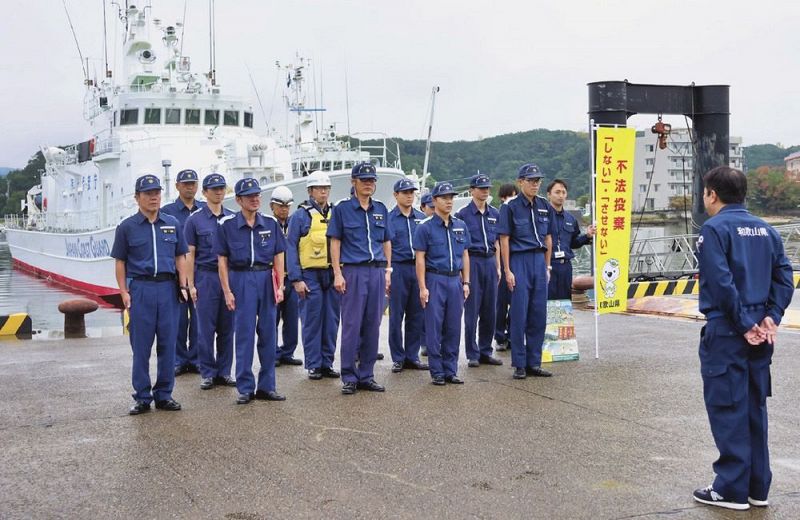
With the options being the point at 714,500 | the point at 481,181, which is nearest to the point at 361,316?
the point at 481,181

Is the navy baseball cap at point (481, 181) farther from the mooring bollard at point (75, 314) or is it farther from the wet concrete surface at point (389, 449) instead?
the mooring bollard at point (75, 314)

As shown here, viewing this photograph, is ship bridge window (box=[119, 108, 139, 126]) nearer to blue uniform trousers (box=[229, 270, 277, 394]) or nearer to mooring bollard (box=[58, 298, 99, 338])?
mooring bollard (box=[58, 298, 99, 338])

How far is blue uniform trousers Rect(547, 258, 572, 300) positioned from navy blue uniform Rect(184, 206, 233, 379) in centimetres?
338

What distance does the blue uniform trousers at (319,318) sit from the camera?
8.10m

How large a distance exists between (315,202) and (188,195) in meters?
1.21

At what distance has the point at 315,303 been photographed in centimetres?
823

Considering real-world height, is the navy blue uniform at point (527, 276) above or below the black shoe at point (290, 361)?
above

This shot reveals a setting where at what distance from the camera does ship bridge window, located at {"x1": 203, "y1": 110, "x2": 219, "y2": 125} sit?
27547 mm

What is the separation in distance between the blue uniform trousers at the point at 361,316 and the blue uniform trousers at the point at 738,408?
3.54 metres

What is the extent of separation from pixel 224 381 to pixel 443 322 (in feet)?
6.67

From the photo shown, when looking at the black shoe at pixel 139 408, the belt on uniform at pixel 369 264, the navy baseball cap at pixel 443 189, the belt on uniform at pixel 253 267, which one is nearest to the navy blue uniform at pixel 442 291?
the navy baseball cap at pixel 443 189

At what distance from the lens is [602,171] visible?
8.78 m

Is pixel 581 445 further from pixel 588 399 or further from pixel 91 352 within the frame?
pixel 91 352

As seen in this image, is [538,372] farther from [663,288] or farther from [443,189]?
[663,288]
